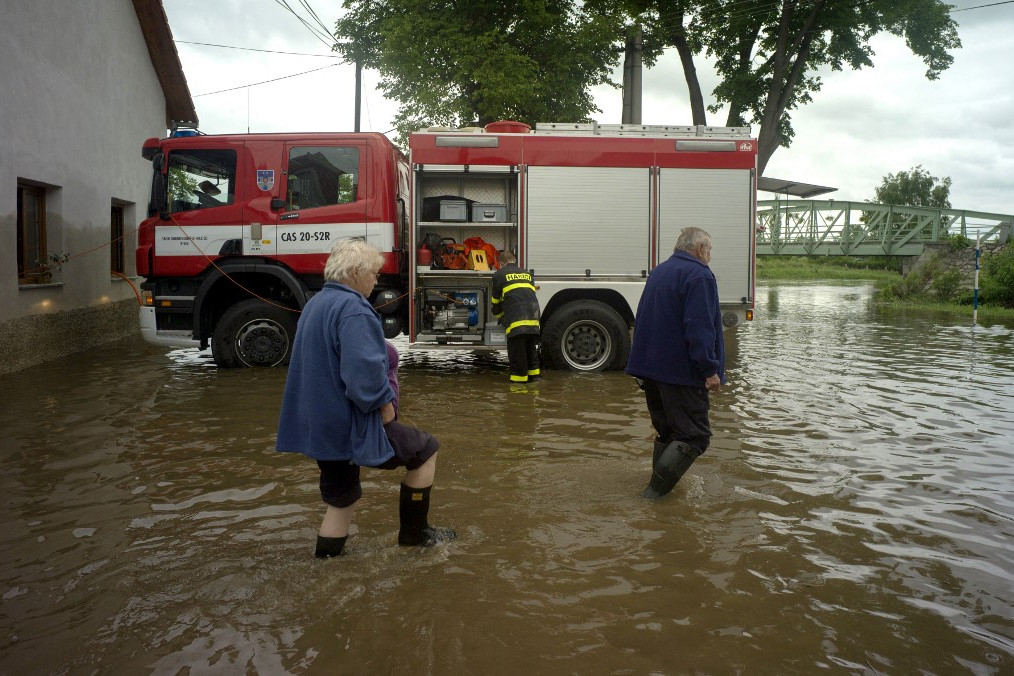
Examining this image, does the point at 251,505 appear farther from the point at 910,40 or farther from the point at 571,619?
the point at 910,40

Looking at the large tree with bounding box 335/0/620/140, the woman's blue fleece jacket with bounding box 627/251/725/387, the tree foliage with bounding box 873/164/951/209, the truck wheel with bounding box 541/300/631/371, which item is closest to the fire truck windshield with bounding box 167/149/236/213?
the truck wheel with bounding box 541/300/631/371

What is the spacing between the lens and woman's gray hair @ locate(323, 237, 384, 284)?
4.11 m

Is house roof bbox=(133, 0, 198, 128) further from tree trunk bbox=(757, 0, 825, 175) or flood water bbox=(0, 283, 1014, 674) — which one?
tree trunk bbox=(757, 0, 825, 175)

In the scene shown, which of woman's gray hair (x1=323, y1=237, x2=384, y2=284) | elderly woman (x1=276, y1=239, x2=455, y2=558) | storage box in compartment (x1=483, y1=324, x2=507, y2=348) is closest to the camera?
elderly woman (x1=276, y1=239, x2=455, y2=558)

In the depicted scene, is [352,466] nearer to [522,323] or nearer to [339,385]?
[339,385]

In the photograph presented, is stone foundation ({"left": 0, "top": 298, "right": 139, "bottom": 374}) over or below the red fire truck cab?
below

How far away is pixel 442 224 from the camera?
35.0 feet

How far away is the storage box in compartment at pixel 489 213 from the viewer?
1094 cm

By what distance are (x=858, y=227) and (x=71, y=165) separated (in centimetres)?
2905

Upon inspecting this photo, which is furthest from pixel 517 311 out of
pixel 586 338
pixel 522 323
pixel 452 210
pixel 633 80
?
pixel 633 80

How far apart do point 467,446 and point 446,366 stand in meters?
5.20

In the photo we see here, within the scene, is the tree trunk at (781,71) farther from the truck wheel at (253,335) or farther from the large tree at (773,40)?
the truck wheel at (253,335)

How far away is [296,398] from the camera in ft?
13.5

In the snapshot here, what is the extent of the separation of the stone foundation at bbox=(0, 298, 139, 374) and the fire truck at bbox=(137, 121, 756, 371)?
198cm
